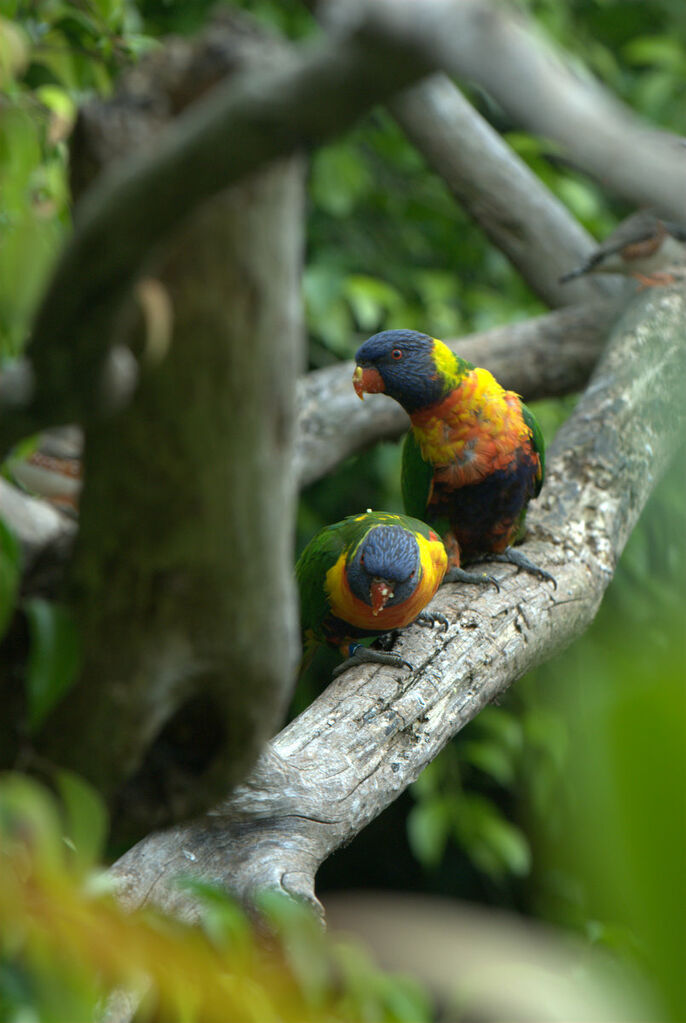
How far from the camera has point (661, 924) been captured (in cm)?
41

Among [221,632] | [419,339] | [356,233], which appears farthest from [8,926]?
[356,233]

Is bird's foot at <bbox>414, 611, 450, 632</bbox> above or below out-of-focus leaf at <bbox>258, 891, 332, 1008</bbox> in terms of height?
below

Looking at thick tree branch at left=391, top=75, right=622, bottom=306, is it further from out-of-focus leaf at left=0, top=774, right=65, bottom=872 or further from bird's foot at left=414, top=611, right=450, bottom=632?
out-of-focus leaf at left=0, top=774, right=65, bottom=872

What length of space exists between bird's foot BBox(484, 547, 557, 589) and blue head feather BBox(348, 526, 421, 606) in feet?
0.79

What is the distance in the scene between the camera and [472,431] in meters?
2.09

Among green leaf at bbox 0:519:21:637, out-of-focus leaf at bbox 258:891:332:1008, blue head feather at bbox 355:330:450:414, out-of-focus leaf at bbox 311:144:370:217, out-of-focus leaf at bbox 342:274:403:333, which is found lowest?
out-of-focus leaf at bbox 342:274:403:333

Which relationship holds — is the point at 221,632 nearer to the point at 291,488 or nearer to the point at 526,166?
the point at 291,488

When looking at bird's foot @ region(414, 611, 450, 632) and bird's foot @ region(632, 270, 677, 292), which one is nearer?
bird's foot @ region(414, 611, 450, 632)

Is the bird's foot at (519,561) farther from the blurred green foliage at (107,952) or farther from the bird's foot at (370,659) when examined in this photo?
the blurred green foliage at (107,952)

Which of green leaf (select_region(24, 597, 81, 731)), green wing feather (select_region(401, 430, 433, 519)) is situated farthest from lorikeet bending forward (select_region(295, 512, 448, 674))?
green leaf (select_region(24, 597, 81, 731))

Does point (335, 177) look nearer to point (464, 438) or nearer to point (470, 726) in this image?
point (464, 438)

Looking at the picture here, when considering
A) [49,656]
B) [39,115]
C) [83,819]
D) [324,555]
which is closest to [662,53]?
[324,555]

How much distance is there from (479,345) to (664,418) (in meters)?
0.58

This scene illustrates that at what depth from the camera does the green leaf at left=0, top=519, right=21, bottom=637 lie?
2.22 ft
